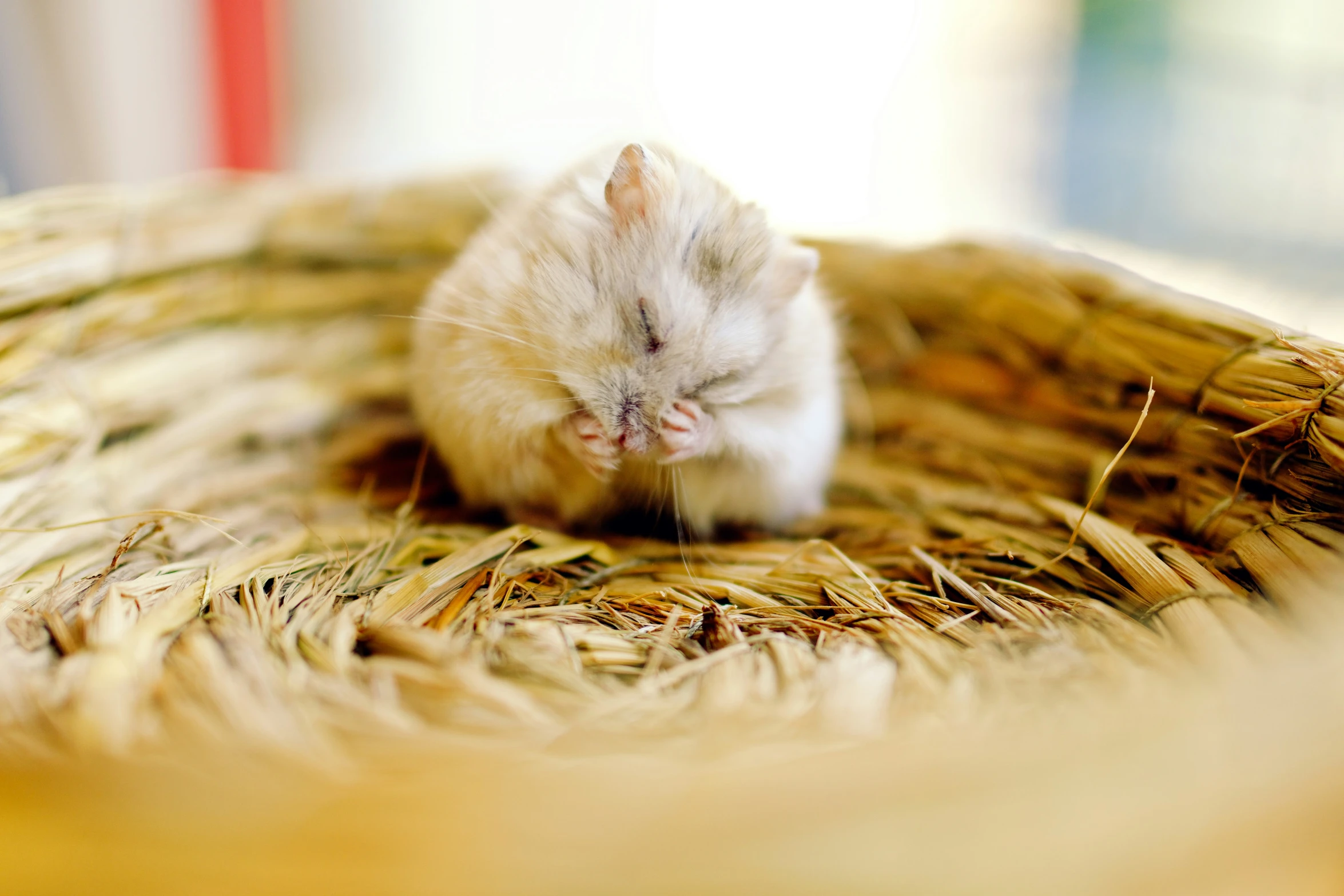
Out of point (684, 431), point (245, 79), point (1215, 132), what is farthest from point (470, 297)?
point (1215, 132)

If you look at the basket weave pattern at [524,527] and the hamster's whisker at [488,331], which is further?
the hamster's whisker at [488,331]

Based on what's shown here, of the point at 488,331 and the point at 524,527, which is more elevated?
the point at 488,331

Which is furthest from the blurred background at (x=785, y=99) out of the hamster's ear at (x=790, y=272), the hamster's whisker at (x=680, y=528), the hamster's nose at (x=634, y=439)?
the hamster's nose at (x=634, y=439)

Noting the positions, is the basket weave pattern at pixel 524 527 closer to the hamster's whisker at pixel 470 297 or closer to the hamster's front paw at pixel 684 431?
the hamster's front paw at pixel 684 431

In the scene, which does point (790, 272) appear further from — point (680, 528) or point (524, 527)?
point (524, 527)

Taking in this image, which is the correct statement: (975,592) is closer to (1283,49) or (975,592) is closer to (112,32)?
(1283,49)

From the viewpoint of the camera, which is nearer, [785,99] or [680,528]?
[680,528]
